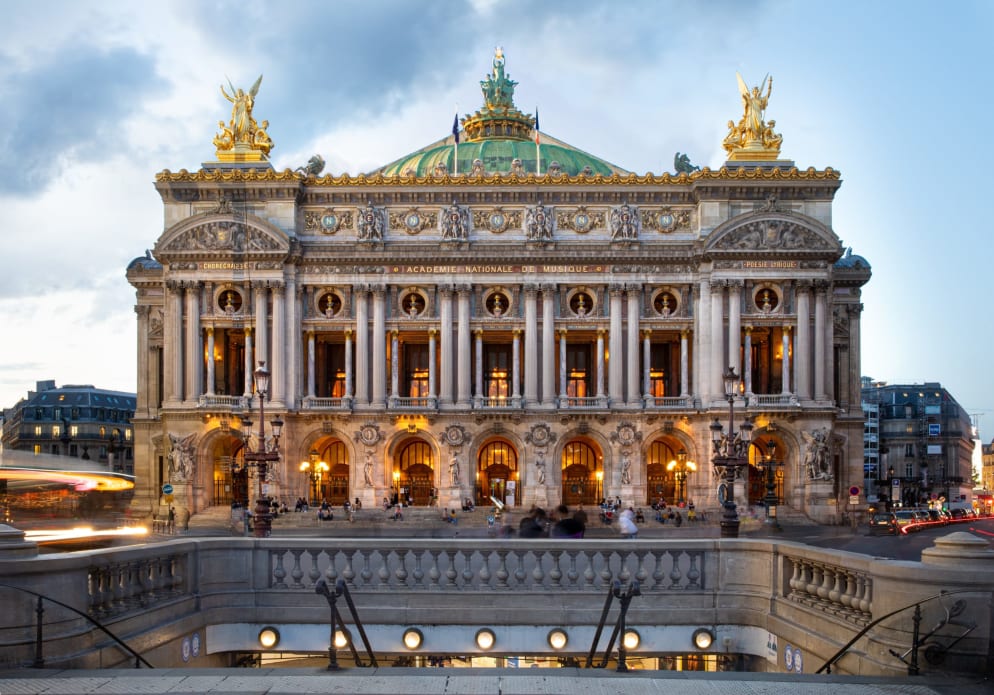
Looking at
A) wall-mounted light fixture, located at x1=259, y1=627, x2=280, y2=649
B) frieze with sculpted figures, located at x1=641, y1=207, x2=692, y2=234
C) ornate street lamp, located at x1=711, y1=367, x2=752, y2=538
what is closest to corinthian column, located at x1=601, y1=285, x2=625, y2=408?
frieze with sculpted figures, located at x1=641, y1=207, x2=692, y2=234

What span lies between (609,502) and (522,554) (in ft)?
138

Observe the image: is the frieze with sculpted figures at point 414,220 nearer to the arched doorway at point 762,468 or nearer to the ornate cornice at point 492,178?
the ornate cornice at point 492,178

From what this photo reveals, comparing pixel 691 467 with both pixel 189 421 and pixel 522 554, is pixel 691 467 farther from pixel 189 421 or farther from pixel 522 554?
pixel 522 554

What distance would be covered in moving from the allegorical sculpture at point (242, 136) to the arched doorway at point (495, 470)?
2307 cm

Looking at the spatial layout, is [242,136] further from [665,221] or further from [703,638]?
[703,638]

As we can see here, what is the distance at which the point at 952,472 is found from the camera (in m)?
131

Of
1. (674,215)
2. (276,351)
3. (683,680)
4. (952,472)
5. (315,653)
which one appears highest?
(674,215)

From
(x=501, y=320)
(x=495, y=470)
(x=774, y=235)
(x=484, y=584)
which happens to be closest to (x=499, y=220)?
(x=501, y=320)

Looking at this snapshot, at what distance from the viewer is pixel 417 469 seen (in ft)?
201

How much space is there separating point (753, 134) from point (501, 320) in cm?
1984

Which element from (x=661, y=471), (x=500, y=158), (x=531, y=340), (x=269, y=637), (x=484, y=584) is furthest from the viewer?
(x=500, y=158)

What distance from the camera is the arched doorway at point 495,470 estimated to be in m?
60.7

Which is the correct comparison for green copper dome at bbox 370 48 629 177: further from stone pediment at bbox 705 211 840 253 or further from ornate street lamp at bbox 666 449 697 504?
ornate street lamp at bbox 666 449 697 504

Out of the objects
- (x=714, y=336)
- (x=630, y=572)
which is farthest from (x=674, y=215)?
(x=630, y=572)
